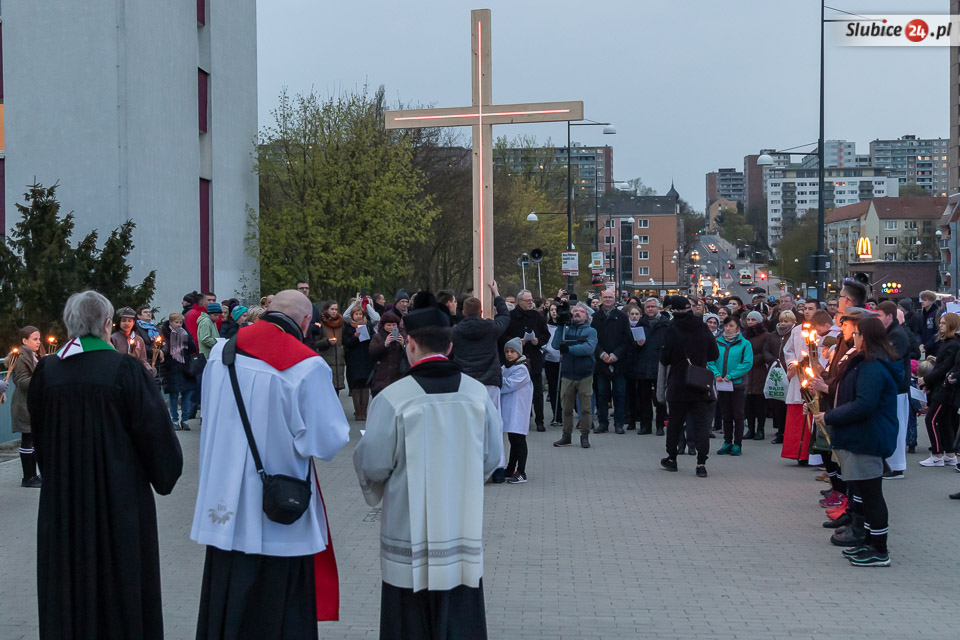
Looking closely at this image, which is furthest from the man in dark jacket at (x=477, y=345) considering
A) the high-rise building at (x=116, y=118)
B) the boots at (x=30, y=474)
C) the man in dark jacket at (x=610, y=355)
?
the high-rise building at (x=116, y=118)

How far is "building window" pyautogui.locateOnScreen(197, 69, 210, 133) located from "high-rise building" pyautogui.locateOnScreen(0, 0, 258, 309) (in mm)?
92

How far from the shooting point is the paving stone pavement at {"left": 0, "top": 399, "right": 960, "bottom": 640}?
6.26m

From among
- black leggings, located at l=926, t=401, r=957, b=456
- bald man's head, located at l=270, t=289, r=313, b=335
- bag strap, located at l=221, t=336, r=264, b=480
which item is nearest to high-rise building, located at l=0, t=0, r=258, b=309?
black leggings, located at l=926, t=401, r=957, b=456

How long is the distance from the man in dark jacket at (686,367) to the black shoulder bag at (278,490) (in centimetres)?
768

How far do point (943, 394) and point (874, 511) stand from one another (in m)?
5.17

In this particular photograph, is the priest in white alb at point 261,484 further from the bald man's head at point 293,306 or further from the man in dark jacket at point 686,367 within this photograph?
the man in dark jacket at point 686,367

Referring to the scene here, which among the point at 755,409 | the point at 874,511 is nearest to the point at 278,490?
the point at 874,511

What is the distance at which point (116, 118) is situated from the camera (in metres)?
21.8

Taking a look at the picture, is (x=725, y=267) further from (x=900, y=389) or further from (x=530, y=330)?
(x=900, y=389)

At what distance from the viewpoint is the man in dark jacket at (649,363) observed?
1575 centimetres

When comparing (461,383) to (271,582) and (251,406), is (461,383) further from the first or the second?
(271,582)

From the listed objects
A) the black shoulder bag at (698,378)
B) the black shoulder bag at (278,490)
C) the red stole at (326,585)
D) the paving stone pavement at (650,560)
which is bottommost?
the paving stone pavement at (650,560)

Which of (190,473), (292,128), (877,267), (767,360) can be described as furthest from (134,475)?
(877,267)

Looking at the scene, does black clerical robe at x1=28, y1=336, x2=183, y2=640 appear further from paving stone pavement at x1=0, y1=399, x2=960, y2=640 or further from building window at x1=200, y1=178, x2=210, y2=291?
building window at x1=200, y1=178, x2=210, y2=291
